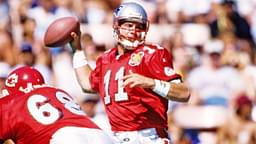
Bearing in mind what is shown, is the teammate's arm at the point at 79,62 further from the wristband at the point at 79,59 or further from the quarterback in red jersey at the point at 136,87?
the quarterback in red jersey at the point at 136,87

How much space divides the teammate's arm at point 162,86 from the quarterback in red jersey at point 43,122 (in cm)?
45

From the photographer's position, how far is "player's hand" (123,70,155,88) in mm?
7887

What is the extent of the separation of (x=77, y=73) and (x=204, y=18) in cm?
715

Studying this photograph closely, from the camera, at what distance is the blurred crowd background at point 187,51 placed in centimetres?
1318

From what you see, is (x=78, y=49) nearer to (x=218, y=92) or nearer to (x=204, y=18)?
(x=218, y=92)

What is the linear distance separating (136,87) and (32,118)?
3.27ft

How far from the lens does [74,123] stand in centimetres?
780

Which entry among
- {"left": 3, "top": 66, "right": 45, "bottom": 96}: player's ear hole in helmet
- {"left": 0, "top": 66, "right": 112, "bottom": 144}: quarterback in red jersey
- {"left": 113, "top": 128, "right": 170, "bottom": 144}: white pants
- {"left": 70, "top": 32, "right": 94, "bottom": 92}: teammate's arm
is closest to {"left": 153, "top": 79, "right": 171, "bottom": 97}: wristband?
{"left": 113, "top": 128, "right": 170, "bottom": 144}: white pants

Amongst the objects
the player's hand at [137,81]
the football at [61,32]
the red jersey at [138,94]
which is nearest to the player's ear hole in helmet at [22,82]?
the player's hand at [137,81]

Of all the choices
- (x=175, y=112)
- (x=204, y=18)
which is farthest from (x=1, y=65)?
(x=204, y=18)

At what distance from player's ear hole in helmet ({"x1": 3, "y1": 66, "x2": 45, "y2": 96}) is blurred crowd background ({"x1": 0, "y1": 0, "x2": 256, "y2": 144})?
417 cm

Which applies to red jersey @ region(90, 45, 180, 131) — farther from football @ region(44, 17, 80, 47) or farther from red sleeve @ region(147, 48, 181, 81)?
football @ region(44, 17, 80, 47)

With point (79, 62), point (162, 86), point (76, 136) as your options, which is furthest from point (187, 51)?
point (76, 136)

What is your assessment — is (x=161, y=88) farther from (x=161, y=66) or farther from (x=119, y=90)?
(x=119, y=90)
